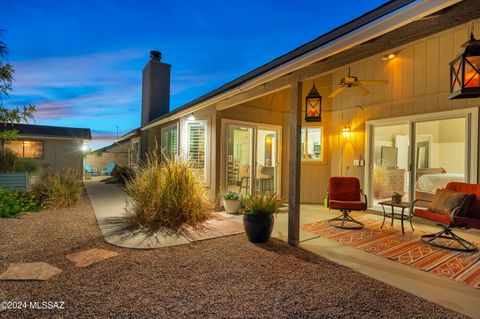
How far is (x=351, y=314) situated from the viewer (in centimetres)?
202

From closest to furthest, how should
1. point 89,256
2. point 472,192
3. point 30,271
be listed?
1. point 30,271
2. point 89,256
3. point 472,192

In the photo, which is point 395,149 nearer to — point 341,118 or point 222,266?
point 341,118

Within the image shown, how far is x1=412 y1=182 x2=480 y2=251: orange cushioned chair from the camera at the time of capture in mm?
3535

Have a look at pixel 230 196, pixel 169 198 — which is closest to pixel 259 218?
pixel 169 198

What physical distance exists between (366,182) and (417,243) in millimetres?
2547

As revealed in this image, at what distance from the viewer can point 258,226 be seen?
12.1ft

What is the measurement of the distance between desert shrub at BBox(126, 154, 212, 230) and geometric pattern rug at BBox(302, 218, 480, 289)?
7.15 ft

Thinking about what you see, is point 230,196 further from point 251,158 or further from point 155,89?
point 155,89

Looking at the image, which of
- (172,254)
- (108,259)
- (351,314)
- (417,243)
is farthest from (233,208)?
(351,314)

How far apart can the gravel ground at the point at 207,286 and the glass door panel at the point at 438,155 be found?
131 inches

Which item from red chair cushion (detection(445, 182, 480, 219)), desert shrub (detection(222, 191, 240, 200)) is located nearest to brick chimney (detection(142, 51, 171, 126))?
desert shrub (detection(222, 191, 240, 200))

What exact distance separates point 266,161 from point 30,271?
5.39m

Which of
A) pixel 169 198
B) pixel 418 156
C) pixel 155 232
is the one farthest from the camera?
pixel 418 156

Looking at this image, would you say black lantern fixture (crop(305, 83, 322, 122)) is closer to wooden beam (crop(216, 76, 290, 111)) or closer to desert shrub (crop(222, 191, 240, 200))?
wooden beam (crop(216, 76, 290, 111))
